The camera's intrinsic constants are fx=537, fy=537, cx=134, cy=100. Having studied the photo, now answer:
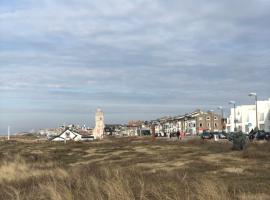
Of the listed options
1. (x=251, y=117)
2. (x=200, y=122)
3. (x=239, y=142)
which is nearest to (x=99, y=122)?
(x=251, y=117)

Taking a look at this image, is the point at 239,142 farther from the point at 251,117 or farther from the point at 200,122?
the point at 200,122

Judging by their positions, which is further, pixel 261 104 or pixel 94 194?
pixel 261 104

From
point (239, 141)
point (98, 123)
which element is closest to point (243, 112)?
point (98, 123)

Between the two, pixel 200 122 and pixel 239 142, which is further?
pixel 200 122

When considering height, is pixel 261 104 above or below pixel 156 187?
above

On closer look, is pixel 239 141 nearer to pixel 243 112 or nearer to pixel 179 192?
pixel 179 192

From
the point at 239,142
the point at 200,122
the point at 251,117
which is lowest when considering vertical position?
the point at 239,142

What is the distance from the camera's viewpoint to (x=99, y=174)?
48.8 ft

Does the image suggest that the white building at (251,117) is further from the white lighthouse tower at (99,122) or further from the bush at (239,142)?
the bush at (239,142)

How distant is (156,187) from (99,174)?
12.8ft

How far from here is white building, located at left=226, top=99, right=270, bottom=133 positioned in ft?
414

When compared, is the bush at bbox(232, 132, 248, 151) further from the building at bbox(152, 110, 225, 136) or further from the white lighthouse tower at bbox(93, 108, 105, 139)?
the building at bbox(152, 110, 225, 136)

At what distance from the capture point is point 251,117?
138 metres

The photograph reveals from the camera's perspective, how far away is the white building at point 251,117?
4973 inches
